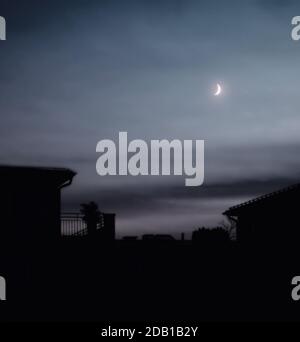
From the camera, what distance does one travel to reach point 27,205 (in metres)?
20.4

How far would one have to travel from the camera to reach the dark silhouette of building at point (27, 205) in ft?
66.3

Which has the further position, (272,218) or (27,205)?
(272,218)

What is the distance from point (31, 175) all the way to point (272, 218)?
43.6 feet

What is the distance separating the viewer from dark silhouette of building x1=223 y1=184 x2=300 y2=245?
25516 mm

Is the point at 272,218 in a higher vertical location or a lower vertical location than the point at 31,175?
lower

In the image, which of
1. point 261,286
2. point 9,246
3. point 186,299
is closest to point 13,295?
point 9,246

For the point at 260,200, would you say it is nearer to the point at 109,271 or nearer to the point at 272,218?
the point at 272,218

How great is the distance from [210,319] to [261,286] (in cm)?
514

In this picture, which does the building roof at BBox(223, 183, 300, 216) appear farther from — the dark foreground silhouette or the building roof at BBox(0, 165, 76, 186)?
the building roof at BBox(0, 165, 76, 186)

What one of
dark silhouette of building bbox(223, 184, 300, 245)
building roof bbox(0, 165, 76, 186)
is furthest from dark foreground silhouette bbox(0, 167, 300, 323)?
dark silhouette of building bbox(223, 184, 300, 245)

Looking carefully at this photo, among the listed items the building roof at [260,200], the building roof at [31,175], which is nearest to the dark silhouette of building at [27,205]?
the building roof at [31,175]

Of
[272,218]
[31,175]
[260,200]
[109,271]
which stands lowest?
[109,271]

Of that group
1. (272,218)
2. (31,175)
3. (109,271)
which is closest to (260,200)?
(272,218)

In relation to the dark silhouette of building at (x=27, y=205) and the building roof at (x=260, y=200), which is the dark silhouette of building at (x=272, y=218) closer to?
the building roof at (x=260, y=200)
